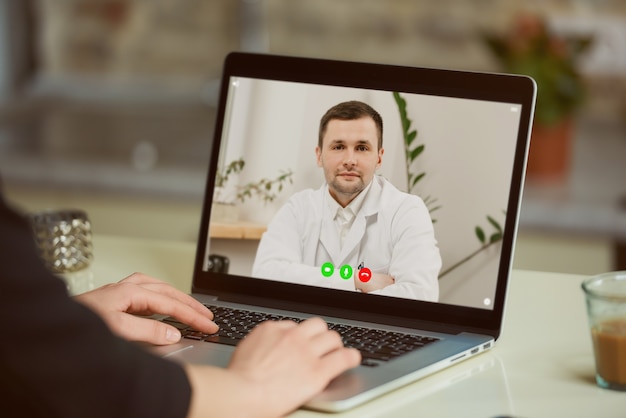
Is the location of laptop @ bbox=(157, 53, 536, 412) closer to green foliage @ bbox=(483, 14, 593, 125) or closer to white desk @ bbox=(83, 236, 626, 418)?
white desk @ bbox=(83, 236, 626, 418)

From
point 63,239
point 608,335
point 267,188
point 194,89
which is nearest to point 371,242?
point 267,188

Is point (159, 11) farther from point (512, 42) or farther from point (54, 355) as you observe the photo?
point (54, 355)

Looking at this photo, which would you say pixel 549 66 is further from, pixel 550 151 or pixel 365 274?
pixel 365 274

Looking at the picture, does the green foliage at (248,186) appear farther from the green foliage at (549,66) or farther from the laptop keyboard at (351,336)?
the green foliage at (549,66)

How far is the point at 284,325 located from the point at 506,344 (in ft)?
0.81

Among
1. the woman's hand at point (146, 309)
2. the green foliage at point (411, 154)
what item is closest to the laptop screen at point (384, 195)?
the green foliage at point (411, 154)

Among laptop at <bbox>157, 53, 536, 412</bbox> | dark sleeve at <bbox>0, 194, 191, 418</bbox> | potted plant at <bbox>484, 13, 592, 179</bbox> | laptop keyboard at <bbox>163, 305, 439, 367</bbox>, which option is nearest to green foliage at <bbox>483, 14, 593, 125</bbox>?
potted plant at <bbox>484, 13, 592, 179</bbox>

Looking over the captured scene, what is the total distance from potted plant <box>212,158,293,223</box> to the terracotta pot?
1.37 meters

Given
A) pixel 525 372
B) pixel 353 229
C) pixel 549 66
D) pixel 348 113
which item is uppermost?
pixel 549 66

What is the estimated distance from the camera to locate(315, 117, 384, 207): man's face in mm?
1091

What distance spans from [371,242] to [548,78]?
1.43 metres

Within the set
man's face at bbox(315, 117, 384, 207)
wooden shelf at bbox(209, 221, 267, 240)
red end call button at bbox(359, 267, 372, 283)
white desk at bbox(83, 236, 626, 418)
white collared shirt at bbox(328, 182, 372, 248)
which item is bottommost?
white desk at bbox(83, 236, 626, 418)

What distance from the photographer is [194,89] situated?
2.97 m

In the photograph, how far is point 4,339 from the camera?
0.68 meters
